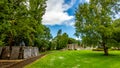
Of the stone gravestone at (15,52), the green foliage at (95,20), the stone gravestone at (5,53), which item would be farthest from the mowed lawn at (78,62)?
the green foliage at (95,20)

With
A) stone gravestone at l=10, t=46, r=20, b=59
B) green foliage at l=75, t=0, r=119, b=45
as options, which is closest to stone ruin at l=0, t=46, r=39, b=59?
stone gravestone at l=10, t=46, r=20, b=59

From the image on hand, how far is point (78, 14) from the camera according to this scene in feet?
159

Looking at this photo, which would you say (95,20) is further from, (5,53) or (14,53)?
(5,53)

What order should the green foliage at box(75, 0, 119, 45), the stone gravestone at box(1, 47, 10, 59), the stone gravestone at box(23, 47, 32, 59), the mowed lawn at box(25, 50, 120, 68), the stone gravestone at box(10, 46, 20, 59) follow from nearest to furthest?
the mowed lawn at box(25, 50, 120, 68), the stone gravestone at box(1, 47, 10, 59), the stone gravestone at box(10, 46, 20, 59), the stone gravestone at box(23, 47, 32, 59), the green foliage at box(75, 0, 119, 45)

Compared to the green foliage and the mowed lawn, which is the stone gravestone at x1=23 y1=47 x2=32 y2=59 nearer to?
the mowed lawn

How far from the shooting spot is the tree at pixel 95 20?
45781 millimetres

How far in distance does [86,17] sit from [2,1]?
2940cm

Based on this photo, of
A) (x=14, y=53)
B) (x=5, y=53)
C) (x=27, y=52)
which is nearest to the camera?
(x=5, y=53)

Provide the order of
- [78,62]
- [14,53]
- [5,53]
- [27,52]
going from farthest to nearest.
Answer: [27,52]
[14,53]
[5,53]
[78,62]

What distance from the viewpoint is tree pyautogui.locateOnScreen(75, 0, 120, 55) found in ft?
150

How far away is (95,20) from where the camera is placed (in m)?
45.7

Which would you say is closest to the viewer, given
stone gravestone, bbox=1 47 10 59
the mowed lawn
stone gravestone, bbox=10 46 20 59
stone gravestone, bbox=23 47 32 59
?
the mowed lawn

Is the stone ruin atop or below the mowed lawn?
atop

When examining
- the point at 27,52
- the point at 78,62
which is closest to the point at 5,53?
the point at 27,52
